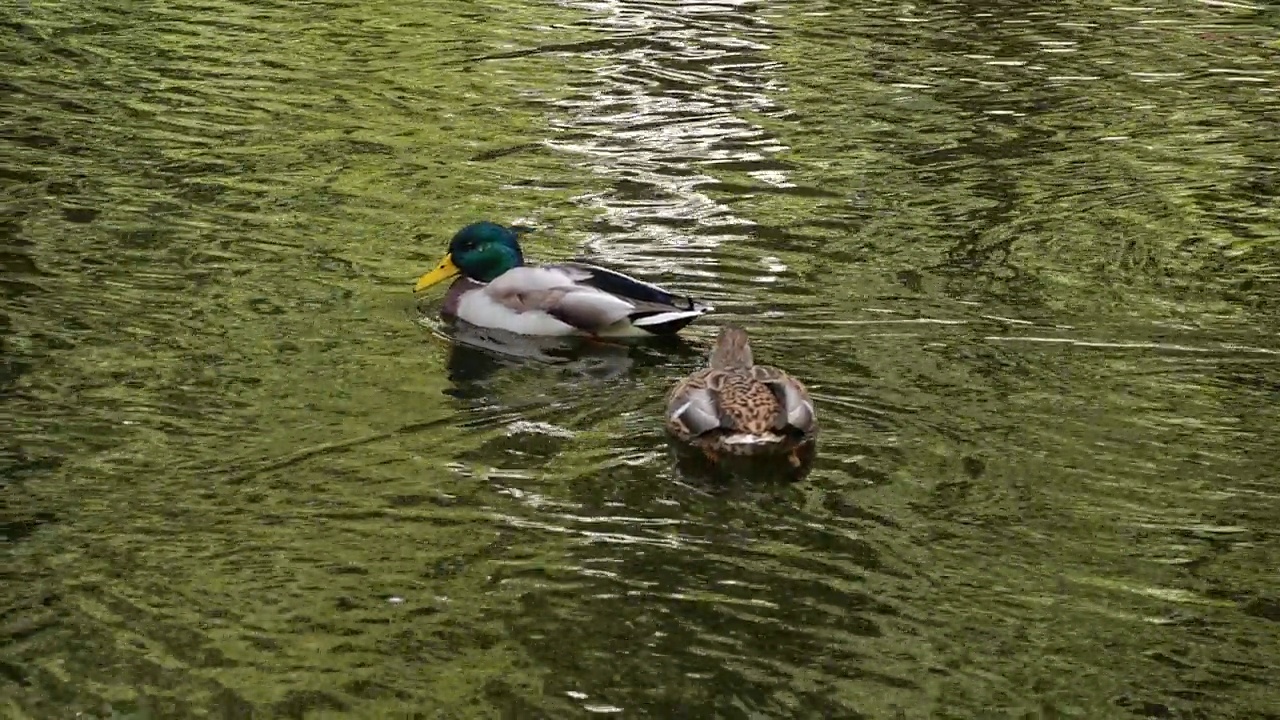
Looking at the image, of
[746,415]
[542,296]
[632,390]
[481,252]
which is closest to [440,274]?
[481,252]

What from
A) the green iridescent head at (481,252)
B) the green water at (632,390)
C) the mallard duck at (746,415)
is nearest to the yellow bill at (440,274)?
the green iridescent head at (481,252)

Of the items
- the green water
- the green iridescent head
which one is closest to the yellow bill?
the green iridescent head

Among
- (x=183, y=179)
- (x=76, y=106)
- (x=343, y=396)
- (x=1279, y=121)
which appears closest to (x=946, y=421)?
(x=343, y=396)

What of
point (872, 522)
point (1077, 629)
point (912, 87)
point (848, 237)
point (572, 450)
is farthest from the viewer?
point (912, 87)

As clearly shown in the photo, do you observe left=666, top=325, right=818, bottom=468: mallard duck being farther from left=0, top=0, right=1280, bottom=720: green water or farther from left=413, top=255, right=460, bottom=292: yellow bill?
left=413, top=255, right=460, bottom=292: yellow bill

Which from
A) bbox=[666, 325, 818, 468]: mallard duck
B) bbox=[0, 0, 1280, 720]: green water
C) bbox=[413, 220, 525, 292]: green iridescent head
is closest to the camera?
bbox=[0, 0, 1280, 720]: green water

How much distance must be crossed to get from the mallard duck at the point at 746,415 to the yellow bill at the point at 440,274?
2658mm

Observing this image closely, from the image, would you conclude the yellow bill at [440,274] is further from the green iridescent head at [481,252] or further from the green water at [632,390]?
the green water at [632,390]

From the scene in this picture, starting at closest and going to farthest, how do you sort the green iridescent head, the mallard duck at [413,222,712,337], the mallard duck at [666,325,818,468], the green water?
the green water, the mallard duck at [666,325,818,468], the mallard duck at [413,222,712,337], the green iridescent head

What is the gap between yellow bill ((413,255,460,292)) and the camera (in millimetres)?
10789

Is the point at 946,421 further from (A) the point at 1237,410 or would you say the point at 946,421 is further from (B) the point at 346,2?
(B) the point at 346,2

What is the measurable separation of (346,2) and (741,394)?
12.2 meters

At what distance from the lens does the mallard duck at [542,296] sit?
9.87 meters

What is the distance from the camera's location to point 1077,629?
22.0 feet
